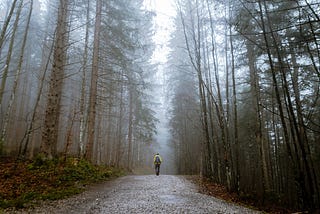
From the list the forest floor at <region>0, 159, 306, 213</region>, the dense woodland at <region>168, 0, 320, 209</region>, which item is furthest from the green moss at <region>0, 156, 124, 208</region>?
the dense woodland at <region>168, 0, 320, 209</region>

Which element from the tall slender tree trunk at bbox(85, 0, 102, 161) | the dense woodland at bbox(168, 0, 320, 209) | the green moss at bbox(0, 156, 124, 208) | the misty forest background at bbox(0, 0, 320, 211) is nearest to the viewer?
the green moss at bbox(0, 156, 124, 208)

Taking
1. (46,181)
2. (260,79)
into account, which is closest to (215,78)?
(260,79)

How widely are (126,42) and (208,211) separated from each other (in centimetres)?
1089

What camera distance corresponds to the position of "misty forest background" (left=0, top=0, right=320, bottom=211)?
6395 millimetres

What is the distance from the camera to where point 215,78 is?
1128 cm

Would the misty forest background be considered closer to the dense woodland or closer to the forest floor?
the dense woodland

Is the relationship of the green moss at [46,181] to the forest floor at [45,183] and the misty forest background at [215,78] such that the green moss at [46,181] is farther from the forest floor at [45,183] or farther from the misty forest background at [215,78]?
the misty forest background at [215,78]

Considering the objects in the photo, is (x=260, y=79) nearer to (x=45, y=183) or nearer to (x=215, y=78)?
(x=215, y=78)

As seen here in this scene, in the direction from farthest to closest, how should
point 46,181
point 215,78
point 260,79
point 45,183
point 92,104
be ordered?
point 260,79, point 215,78, point 92,104, point 46,181, point 45,183

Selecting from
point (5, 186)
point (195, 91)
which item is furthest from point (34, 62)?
point (5, 186)

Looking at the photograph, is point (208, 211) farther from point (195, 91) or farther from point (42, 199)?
point (195, 91)

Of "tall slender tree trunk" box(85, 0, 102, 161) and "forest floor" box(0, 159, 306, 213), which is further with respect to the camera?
"tall slender tree trunk" box(85, 0, 102, 161)

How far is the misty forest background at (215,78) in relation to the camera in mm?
6395

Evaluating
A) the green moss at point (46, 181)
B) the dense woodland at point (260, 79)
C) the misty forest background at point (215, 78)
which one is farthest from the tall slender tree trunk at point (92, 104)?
the dense woodland at point (260, 79)
